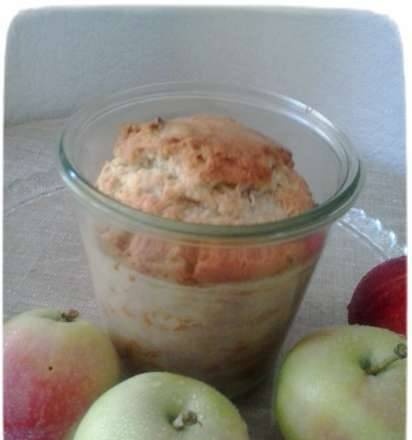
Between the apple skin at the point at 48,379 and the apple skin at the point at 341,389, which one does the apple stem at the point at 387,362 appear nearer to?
the apple skin at the point at 341,389

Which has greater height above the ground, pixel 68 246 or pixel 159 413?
A: pixel 159 413

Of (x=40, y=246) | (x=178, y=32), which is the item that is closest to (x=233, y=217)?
(x=40, y=246)

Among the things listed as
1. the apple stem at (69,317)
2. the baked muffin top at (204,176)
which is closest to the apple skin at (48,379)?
the apple stem at (69,317)

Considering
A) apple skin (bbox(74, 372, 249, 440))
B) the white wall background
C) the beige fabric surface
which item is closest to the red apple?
the beige fabric surface

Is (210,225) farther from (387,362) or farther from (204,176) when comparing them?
(387,362)

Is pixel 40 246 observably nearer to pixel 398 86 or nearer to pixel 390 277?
pixel 390 277

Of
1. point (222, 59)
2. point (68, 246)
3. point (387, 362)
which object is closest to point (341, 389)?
point (387, 362)
